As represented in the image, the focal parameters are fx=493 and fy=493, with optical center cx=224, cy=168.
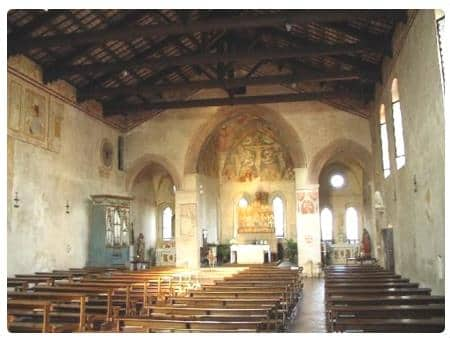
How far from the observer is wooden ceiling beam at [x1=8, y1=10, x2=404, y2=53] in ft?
40.8

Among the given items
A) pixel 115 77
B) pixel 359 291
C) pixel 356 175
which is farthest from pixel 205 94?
pixel 359 291

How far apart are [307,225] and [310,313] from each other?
391 inches

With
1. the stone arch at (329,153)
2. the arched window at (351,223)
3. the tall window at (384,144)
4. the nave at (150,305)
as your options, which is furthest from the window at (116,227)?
the arched window at (351,223)

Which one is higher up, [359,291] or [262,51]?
[262,51]

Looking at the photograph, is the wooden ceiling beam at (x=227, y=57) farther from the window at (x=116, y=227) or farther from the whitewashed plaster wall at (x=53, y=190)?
the window at (x=116, y=227)

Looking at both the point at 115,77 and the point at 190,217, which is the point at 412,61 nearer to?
the point at 115,77

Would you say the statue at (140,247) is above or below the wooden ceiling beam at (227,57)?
below

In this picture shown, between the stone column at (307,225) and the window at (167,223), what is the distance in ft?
35.3

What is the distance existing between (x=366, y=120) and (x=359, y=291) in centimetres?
1301

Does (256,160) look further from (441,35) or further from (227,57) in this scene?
(441,35)

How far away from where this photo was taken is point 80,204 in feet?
62.9

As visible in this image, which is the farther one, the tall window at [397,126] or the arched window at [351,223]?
the arched window at [351,223]

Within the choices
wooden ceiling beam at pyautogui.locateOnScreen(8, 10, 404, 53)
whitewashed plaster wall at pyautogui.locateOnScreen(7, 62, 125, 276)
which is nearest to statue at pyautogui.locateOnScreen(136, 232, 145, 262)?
whitewashed plaster wall at pyautogui.locateOnScreen(7, 62, 125, 276)

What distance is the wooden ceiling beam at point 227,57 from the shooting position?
1515 cm
